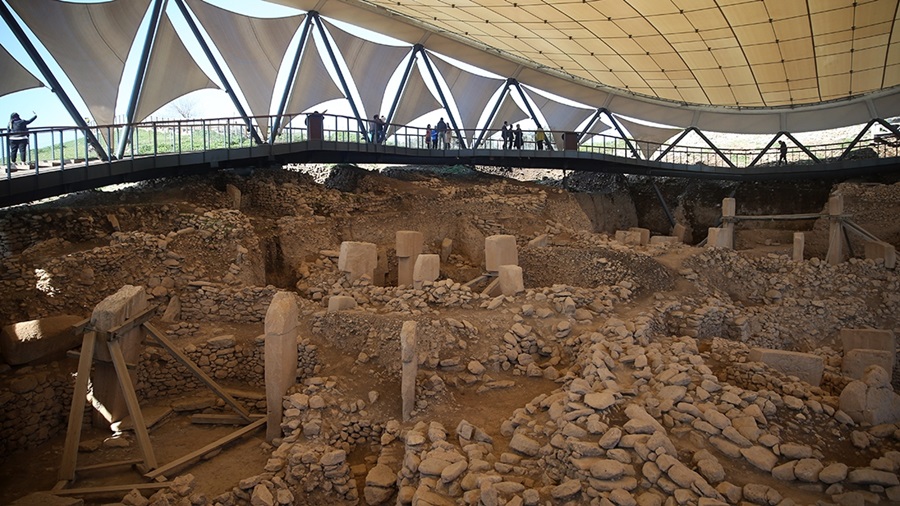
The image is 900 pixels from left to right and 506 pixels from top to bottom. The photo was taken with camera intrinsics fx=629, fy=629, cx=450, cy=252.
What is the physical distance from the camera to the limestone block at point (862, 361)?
1172 centimetres

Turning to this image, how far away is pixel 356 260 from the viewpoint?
14.6m

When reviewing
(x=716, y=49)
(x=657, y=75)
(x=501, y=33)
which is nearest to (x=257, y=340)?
(x=501, y=33)

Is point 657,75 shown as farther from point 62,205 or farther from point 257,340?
point 62,205

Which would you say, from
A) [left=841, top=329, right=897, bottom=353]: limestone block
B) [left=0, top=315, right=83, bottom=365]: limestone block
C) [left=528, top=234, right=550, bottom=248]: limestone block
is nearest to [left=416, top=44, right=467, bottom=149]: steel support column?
[left=528, top=234, right=550, bottom=248]: limestone block

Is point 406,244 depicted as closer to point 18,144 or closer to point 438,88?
point 18,144

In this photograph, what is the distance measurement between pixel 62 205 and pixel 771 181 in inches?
1091

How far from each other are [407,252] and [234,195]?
6050mm

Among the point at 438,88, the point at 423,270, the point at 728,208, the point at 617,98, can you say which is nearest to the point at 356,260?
the point at 423,270

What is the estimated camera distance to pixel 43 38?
1498 cm

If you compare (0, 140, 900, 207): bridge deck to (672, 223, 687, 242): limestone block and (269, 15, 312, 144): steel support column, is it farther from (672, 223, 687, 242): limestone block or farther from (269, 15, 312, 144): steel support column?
(672, 223, 687, 242): limestone block

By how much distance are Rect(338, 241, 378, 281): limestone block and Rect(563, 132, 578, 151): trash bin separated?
45.7ft

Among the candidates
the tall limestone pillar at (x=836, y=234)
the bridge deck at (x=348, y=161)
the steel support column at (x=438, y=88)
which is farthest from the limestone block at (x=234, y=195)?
the tall limestone pillar at (x=836, y=234)

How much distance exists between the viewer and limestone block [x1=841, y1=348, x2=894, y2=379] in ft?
38.4

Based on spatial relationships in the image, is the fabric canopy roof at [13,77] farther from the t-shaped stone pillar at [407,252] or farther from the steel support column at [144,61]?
the t-shaped stone pillar at [407,252]
